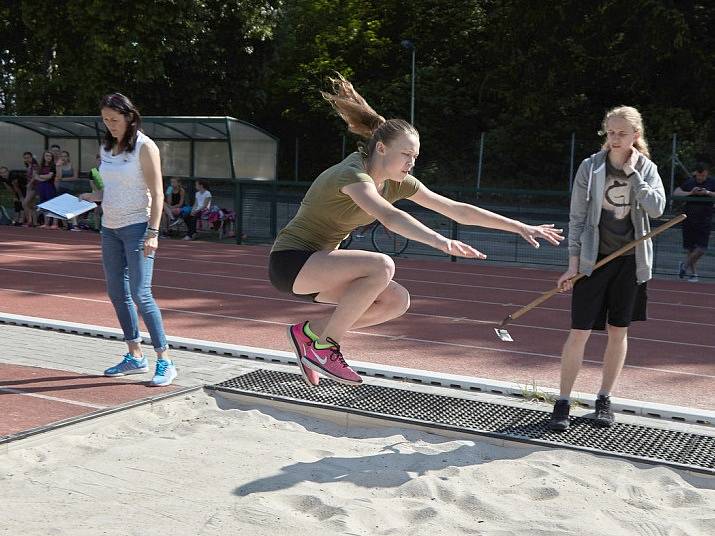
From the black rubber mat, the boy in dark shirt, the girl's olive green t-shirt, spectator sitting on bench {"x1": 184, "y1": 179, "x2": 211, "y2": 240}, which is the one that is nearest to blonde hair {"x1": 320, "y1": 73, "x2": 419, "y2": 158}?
the girl's olive green t-shirt

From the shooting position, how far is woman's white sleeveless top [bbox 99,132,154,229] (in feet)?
19.9

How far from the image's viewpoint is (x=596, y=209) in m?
5.26

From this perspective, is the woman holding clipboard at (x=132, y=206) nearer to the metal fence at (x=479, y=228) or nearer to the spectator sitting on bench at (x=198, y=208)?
the metal fence at (x=479, y=228)

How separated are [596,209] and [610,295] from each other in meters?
0.53

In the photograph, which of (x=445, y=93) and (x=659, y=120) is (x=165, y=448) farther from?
(x=445, y=93)

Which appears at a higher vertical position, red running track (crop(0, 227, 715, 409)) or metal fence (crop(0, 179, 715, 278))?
metal fence (crop(0, 179, 715, 278))

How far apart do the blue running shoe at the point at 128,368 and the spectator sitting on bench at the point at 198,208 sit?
11967 mm

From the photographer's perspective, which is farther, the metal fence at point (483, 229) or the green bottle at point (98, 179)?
the metal fence at point (483, 229)

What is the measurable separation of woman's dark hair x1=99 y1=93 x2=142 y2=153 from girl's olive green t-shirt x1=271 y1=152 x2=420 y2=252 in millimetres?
1728

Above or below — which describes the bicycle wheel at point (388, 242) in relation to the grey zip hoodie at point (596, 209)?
below

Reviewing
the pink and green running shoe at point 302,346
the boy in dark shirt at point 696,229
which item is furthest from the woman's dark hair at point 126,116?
the boy in dark shirt at point 696,229

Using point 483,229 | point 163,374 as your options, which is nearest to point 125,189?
point 163,374

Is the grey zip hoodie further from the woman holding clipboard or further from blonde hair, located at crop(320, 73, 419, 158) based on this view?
the woman holding clipboard

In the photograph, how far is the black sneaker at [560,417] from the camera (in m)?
5.25
